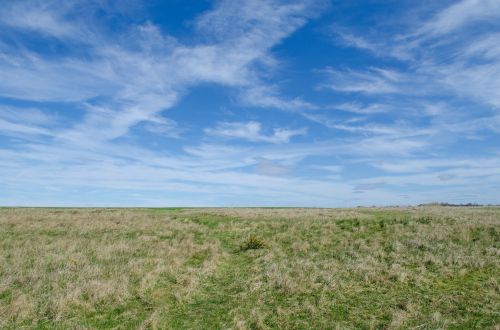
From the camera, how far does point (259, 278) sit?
17.2 m

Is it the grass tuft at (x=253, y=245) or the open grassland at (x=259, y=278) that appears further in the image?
the grass tuft at (x=253, y=245)

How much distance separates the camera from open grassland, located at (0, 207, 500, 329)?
12.7m

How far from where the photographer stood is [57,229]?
3041cm

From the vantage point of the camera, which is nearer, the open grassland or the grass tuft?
the open grassland

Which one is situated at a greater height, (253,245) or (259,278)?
(253,245)

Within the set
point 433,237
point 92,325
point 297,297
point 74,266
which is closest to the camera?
point 92,325

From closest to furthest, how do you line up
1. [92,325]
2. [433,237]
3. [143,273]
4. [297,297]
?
1. [92,325]
2. [297,297]
3. [143,273]
4. [433,237]

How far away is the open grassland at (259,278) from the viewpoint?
41.6 feet

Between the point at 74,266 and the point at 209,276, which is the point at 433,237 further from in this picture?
the point at 74,266

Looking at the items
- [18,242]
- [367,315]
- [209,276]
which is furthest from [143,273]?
[18,242]

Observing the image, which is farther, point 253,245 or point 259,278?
point 253,245

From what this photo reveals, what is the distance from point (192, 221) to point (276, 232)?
10.6m

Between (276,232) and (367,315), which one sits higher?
(276,232)

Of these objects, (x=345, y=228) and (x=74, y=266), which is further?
(x=345, y=228)
